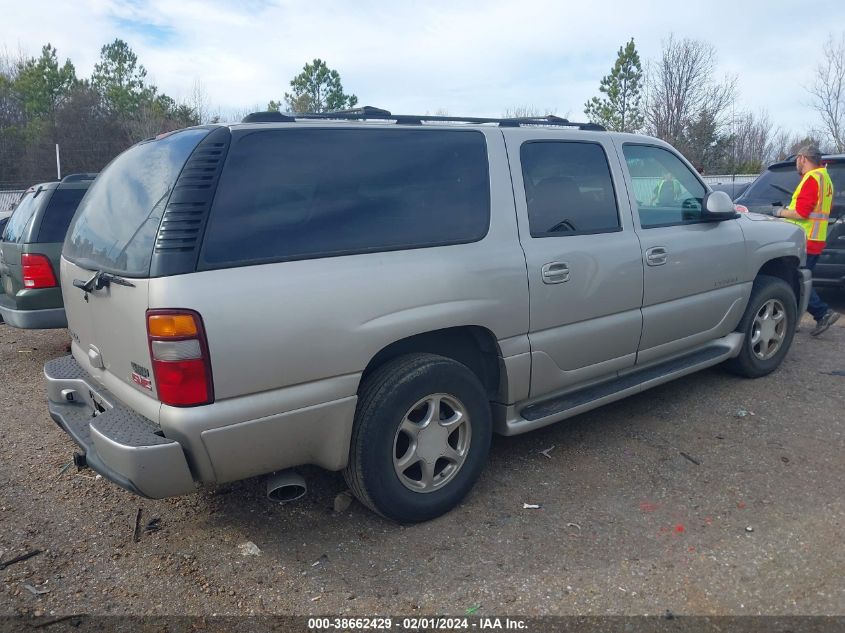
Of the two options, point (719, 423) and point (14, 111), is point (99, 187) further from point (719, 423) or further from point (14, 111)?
point (14, 111)

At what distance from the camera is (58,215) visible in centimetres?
592

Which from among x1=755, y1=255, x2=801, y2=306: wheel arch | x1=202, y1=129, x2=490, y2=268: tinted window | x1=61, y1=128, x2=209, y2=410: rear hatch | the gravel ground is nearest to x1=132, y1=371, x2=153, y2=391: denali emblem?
x1=61, y1=128, x2=209, y2=410: rear hatch

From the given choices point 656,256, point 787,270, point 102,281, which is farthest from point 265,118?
point 787,270

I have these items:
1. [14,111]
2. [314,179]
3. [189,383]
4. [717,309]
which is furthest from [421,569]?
[14,111]

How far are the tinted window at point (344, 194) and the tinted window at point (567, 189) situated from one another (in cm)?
33

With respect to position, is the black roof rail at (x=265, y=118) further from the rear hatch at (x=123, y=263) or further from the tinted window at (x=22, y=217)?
the tinted window at (x=22, y=217)

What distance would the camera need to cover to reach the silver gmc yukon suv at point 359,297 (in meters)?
2.64

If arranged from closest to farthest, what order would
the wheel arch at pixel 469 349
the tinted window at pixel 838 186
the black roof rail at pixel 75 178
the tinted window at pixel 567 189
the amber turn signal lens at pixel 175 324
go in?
the amber turn signal lens at pixel 175 324 → the wheel arch at pixel 469 349 → the tinted window at pixel 567 189 → the black roof rail at pixel 75 178 → the tinted window at pixel 838 186

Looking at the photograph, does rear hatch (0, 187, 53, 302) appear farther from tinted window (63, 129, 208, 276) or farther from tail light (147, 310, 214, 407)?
tail light (147, 310, 214, 407)

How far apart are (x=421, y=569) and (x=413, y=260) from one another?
1372mm

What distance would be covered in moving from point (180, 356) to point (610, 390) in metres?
2.56

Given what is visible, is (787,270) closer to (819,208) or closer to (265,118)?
(819,208)

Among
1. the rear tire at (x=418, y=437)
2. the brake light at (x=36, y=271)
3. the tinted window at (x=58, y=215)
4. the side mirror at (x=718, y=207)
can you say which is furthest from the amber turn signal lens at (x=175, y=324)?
the tinted window at (x=58, y=215)

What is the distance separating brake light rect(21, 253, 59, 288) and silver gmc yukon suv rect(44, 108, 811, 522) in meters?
2.43
